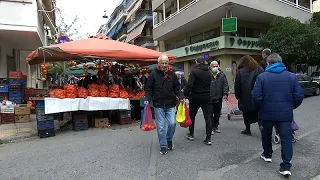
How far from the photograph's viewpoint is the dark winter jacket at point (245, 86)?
5.69 metres

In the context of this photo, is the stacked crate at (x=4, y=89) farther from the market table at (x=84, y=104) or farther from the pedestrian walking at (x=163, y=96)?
the pedestrian walking at (x=163, y=96)

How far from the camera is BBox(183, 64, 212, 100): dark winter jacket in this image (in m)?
5.45

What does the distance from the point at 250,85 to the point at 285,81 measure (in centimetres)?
182

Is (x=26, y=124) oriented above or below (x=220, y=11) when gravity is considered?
below

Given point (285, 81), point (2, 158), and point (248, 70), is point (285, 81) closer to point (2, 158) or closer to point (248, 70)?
point (248, 70)

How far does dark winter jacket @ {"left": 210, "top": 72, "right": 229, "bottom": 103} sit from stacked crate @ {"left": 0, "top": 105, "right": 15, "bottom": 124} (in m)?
6.62

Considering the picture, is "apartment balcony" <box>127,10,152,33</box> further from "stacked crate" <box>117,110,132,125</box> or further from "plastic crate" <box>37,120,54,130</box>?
"plastic crate" <box>37,120,54,130</box>

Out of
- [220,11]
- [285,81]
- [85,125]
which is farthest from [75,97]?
[220,11]

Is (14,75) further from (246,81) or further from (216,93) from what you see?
(246,81)

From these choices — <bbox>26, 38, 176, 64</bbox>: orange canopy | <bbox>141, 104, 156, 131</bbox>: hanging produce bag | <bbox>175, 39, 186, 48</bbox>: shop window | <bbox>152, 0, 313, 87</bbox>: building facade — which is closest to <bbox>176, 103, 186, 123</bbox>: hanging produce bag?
<bbox>141, 104, 156, 131</bbox>: hanging produce bag

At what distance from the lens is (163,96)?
16.3ft

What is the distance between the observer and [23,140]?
22.4 feet

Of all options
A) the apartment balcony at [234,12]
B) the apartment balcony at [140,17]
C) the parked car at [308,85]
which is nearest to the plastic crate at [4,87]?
the apartment balcony at [234,12]

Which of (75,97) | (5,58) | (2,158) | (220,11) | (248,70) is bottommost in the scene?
(2,158)
